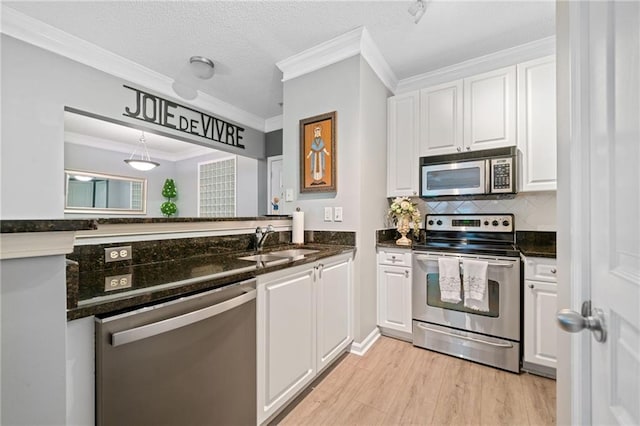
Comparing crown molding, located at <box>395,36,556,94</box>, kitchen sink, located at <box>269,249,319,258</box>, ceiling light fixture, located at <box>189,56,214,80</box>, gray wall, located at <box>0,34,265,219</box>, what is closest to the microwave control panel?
crown molding, located at <box>395,36,556,94</box>

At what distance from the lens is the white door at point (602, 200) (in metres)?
0.51

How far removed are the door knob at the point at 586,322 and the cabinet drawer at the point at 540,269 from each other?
1462 mm

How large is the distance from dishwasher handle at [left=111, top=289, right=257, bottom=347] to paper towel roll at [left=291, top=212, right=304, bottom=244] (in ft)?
3.82

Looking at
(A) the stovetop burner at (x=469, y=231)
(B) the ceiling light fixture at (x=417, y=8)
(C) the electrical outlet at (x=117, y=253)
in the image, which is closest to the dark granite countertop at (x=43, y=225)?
(C) the electrical outlet at (x=117, y=253)

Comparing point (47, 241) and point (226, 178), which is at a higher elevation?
point (226, 178)

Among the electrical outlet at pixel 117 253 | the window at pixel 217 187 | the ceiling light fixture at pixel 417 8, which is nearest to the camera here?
the electrical outlet at pixel 117 253

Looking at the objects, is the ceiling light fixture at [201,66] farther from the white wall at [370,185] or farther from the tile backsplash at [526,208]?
the tile backsplash at [526,208]

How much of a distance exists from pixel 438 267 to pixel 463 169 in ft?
2.99

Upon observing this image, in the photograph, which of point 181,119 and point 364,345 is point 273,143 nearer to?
point 181,119

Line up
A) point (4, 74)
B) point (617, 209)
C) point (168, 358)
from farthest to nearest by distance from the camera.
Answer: point (4, 74)
point (168, 358)
point (617, 209)

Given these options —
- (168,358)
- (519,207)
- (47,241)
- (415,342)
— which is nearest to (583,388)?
(168,358)

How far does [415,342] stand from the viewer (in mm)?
2301

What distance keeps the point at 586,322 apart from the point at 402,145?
2297 mm

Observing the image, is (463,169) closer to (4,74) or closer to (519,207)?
(519,207)
